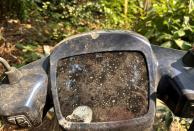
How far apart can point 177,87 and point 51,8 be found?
4277 millimetres

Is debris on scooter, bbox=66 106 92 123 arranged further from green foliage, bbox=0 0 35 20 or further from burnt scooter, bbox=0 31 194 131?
green foliage, bbox=0 0 35 20

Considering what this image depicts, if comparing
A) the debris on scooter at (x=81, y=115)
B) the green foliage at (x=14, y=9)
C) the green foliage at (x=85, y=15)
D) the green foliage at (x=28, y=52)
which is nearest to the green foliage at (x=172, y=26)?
the green foliage at (x=85, y=15)

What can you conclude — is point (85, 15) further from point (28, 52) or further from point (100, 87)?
point (100, 87)

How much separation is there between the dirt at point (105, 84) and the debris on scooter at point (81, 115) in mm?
11

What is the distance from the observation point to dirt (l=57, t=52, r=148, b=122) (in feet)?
3.44

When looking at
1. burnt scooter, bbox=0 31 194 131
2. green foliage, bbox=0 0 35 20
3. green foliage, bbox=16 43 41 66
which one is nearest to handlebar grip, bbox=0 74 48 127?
burnt scooter, bbox=0 31 194 131

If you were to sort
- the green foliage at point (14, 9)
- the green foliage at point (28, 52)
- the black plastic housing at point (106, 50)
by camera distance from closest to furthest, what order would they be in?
the black plastic housing at point (106, 50)
the green foliage at point (28, 52)
the green foliage at point (14, 9)

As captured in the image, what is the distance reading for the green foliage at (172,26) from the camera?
150 inches

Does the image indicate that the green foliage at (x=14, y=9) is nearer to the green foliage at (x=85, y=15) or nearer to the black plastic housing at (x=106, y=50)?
the green foliage at (x=85, y=15)

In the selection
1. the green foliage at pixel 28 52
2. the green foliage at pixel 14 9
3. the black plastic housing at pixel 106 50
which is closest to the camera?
the black plastic housing at pixel 106 50

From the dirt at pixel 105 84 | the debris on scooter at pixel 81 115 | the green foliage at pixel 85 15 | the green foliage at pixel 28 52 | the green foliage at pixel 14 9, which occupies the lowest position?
the green foliage at pixel 85 15

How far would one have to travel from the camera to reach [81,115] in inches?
40.9

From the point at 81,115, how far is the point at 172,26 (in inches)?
121

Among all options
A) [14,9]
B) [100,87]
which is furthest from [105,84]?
[14,9]
